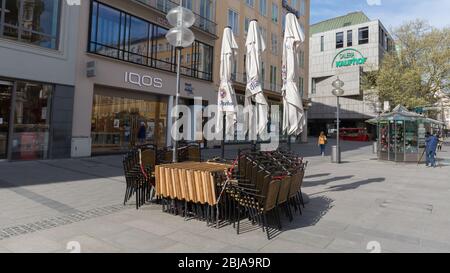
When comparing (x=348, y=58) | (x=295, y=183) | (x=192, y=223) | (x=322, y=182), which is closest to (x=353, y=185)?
(x=322, y=182)

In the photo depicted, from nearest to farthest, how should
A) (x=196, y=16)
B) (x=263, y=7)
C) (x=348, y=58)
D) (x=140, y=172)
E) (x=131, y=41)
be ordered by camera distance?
(x=140, y=172)
(x=131, y=41)
(x=196, y=16)
(x=263, y=7)
(x=348, y=58)

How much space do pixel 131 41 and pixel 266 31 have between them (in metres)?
15.8

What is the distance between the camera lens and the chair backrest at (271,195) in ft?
15.9

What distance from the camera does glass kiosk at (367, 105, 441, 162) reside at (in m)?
17.7

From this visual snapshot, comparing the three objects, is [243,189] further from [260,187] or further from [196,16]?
[196,16]

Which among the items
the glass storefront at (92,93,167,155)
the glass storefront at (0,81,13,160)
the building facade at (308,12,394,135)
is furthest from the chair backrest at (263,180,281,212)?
the building facade at (308,12,394,135)

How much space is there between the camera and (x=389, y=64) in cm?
3538

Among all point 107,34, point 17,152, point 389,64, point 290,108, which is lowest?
point 17,152

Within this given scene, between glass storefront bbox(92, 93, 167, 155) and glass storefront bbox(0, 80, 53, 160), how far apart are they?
250 cm

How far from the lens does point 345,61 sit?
56031 millimetres

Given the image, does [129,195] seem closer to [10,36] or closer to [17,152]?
[17,152]
